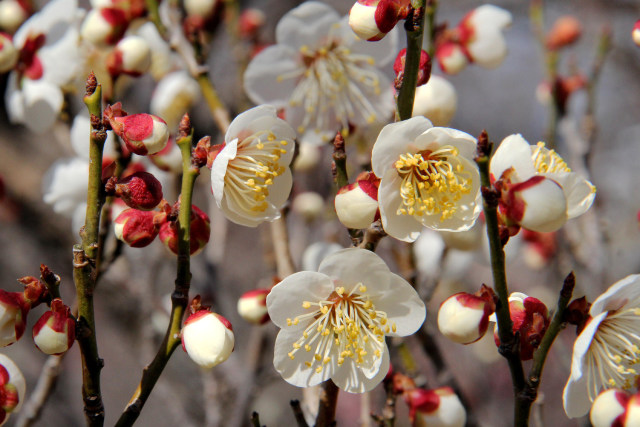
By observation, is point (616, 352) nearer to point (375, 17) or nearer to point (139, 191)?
point (375, 17)

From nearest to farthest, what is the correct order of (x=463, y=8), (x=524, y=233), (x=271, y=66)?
1. (x=271, y=66)
2. (x=524, y=233)
3. (x=463, y=8)

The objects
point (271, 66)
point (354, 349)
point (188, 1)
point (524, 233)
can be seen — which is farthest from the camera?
point (524, 233)

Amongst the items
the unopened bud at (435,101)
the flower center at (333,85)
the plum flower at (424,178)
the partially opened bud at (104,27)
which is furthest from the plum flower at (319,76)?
the plum flower at (424,178)

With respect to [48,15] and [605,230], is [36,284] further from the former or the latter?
[605,230]

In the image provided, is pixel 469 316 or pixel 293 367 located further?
Answer: pixel 293 367

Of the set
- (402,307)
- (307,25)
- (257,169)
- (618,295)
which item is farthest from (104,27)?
(618,295)

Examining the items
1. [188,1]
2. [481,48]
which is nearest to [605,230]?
[481,48]

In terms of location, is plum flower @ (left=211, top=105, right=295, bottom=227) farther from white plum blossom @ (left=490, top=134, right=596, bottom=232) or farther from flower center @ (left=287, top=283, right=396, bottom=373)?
white plum blossom @ (left=490, top=134, right=596, bottom=232)
